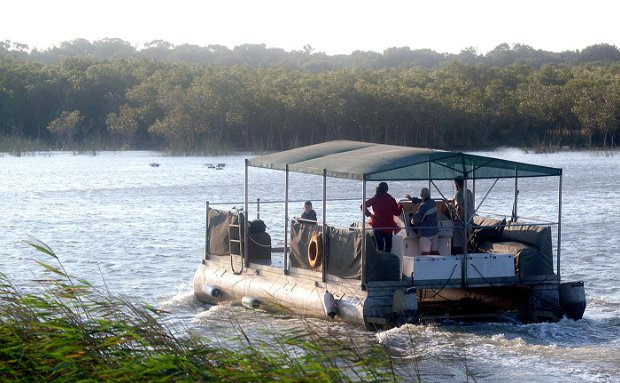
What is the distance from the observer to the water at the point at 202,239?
14.5m

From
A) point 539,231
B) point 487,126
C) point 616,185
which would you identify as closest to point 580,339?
point 539,231

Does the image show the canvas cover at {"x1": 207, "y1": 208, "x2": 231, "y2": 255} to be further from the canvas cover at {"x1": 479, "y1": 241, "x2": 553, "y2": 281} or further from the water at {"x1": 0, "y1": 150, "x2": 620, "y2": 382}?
the canvas cover at {"x1": 479, "y1": 241, "x2": 553, "y2": 281}

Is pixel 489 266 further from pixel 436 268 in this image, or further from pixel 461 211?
pixel 461 211

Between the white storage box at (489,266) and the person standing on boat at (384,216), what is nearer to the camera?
the white storage box at (489,266)

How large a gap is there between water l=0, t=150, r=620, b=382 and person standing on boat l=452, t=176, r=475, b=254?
3.80 ft

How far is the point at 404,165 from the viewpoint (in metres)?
15.3

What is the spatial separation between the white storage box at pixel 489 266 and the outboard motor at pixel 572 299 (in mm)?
826

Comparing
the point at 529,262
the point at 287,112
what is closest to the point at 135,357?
the point at 529,262

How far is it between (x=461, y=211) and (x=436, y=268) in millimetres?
1547

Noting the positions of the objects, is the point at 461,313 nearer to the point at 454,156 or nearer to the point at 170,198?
the point at 454,156

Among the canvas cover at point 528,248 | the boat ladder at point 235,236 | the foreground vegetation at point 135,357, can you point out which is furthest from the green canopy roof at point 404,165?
the foreground vegetation at point 135,357

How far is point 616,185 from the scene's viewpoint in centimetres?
4619

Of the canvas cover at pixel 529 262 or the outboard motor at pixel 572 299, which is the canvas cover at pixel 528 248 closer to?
the canvas cover at pixel 529 262

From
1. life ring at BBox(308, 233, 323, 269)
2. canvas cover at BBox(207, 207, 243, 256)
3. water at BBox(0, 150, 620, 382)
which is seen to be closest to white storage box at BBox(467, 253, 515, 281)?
water at BBox(0, 150, 620, 382)
